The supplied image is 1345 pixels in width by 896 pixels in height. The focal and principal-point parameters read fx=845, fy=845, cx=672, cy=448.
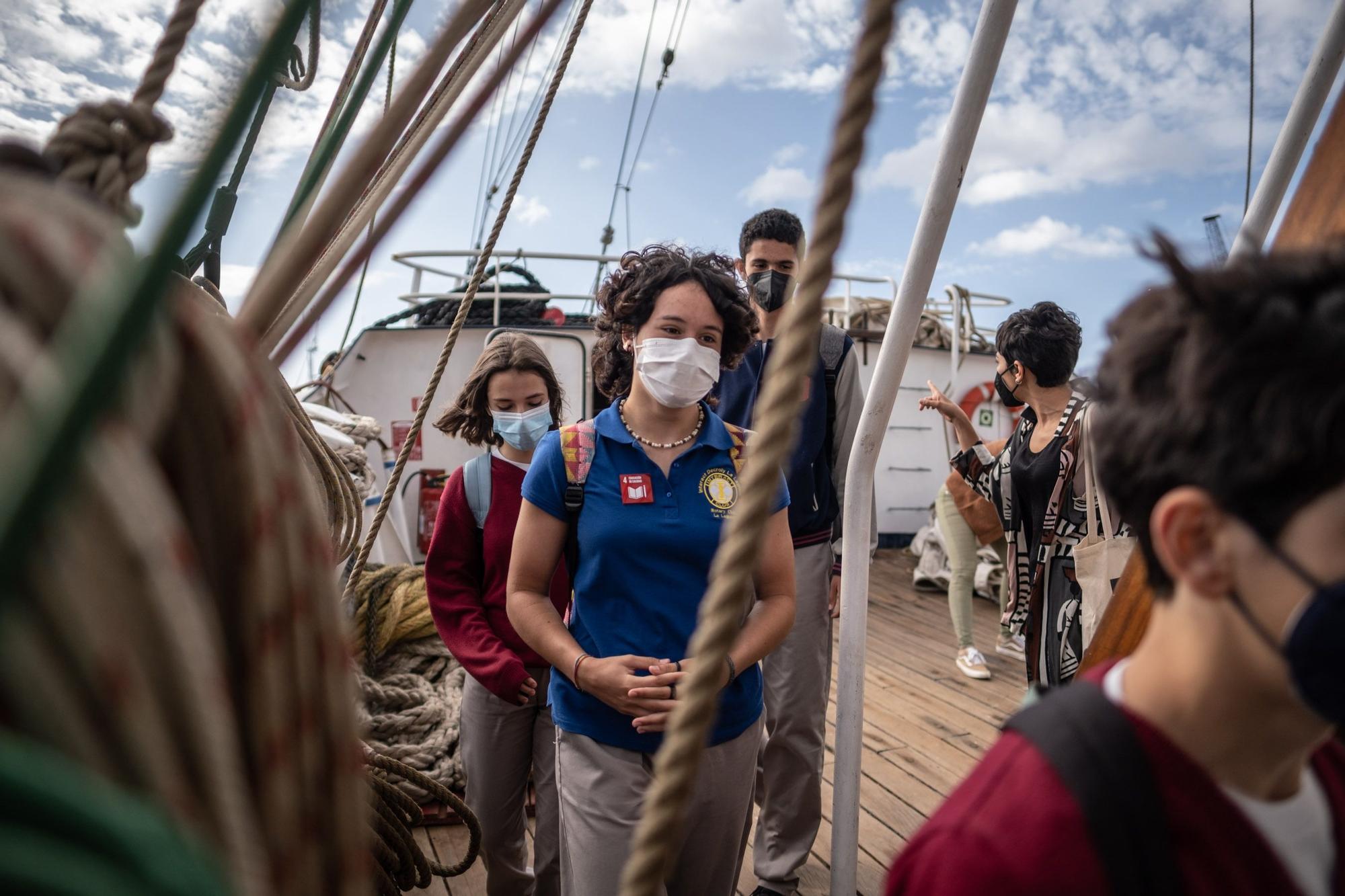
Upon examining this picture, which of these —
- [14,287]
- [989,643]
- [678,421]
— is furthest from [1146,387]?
[989,643]

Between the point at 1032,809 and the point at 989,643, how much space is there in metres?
4.68

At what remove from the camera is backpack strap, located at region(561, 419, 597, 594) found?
1.51 meters

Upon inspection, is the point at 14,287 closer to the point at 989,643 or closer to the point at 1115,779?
the point at 1115,779

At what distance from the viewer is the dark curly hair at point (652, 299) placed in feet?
5.65

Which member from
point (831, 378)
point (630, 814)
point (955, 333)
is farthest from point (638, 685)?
→ point (955, 333)

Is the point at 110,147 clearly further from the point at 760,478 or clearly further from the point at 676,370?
the point at 676,370

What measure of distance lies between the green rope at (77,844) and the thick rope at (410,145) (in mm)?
589

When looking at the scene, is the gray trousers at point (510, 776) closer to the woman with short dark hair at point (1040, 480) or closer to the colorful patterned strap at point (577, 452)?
the colorful patterned strap at point (577, 452)

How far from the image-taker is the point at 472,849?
1686 millimetres

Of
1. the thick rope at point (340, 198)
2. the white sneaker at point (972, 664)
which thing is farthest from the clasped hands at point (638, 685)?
the white sneaker at point (972, 664)

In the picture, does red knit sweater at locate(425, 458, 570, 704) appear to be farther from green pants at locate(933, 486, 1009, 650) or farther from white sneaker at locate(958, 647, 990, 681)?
white sneaker at locate(958, 647, 990, 681)

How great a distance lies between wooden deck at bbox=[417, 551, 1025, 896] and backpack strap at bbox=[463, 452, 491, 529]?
1.18m

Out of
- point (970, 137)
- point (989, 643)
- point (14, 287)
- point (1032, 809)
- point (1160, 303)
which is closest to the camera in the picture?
point (14, 287)

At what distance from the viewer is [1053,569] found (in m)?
2.25
